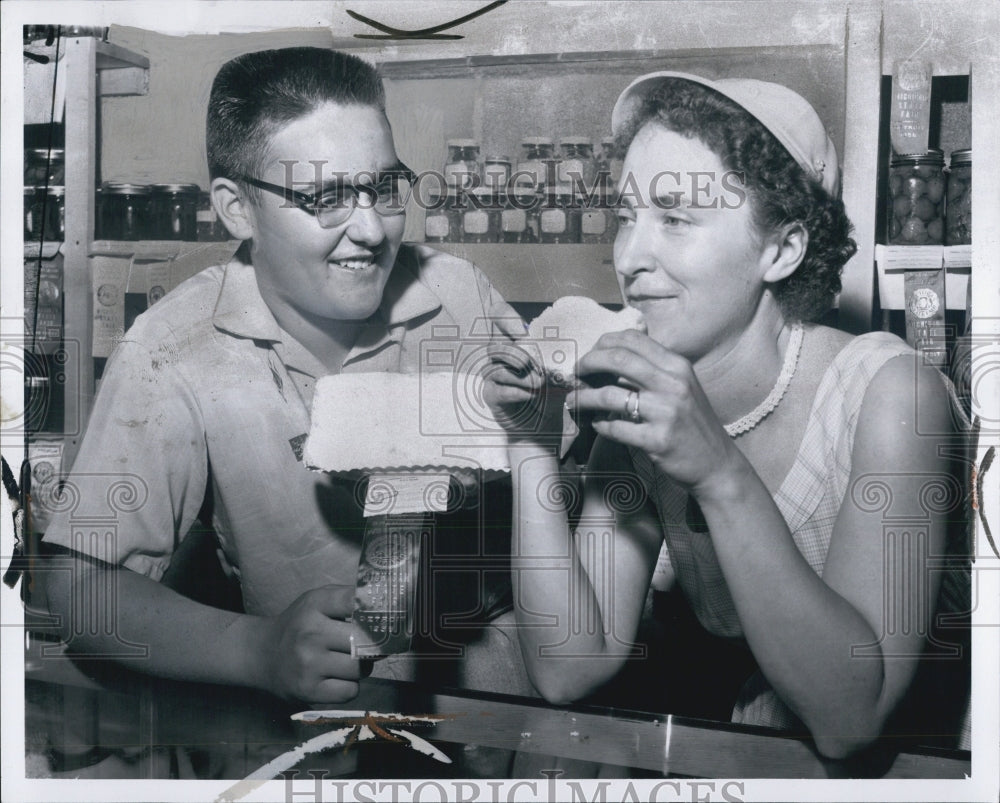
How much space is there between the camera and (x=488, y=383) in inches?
84.1

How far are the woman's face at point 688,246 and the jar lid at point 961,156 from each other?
501mm

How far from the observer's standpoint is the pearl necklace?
6.75 ft

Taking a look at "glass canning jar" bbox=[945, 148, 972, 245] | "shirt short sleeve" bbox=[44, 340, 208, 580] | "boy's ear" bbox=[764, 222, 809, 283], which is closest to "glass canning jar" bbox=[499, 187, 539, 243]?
"boy's ear" bbox=[764, 222, 809, 283]

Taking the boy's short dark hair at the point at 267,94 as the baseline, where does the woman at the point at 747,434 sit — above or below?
below

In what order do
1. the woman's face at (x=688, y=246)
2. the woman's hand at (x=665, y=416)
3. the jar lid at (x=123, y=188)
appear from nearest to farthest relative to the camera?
1. the woman's hand at (x=665, y=416)
2. the woman's face at (x=688, y=246)
3. the jar lid at (x=123, y=188)

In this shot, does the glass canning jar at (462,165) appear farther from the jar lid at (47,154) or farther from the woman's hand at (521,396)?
the jar lid at (47,154)

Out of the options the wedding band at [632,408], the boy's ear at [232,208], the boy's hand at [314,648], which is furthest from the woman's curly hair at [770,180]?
the boy's hand at [314,648]

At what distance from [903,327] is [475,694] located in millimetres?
1201

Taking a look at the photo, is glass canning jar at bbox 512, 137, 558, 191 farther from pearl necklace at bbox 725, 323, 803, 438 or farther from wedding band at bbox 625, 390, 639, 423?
pearl necklace at bbox 725, 323, 803, 438

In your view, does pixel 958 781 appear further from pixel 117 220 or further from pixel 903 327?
pixel 117 220

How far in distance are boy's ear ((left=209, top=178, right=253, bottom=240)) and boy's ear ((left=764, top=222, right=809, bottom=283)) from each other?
42.5 inches

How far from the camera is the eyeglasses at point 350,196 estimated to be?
210 cm

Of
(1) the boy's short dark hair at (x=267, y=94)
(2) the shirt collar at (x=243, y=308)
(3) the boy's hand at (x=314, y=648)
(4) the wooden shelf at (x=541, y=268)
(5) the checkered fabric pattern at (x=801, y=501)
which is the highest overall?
(1) the boy's short dark hair at (x=267, y=94)

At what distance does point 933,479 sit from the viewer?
213 cm
